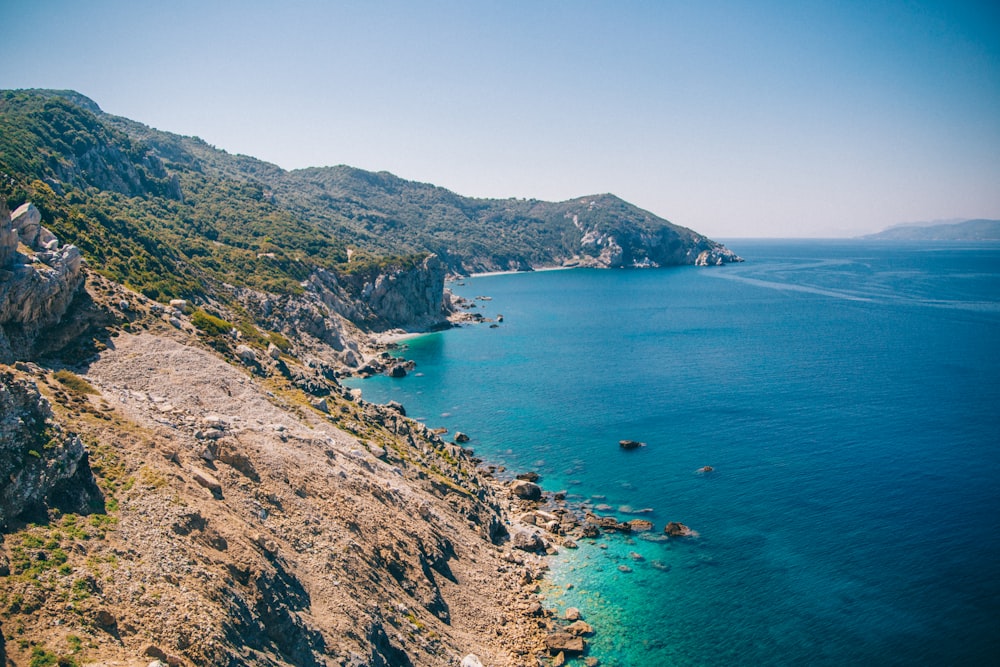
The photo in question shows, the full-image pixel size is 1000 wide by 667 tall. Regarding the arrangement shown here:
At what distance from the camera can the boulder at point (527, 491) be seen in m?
57.3

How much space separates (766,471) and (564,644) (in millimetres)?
36460

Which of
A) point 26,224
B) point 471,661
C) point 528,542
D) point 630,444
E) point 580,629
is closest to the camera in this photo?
point 471,661

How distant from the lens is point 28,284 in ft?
120

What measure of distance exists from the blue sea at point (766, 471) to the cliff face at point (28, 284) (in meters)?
39.4

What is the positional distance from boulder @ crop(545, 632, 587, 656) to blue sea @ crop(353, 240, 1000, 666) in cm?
147

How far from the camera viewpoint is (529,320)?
168 metres

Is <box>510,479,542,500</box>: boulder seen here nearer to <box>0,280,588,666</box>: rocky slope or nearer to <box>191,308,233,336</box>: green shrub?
<box>0,280,588,666</box>: rocky slope

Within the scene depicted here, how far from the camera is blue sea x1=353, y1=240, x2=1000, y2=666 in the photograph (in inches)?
1544

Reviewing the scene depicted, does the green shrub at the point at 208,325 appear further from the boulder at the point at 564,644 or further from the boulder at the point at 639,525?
the boulder at the point at 639,525

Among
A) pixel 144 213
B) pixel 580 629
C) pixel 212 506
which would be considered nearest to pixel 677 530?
pixel 580 629

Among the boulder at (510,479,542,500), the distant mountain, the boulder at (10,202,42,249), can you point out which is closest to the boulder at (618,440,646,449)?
the boulder at (510,479,542,500)

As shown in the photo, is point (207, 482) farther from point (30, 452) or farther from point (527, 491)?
point (527, 491)

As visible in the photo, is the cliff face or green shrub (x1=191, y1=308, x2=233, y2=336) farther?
green shrub (x1=191, y1=308, x2=233, y2=336)

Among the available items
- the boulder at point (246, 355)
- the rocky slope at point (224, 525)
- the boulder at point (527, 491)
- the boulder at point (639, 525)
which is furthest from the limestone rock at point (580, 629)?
the boulder at point (246, 355)
